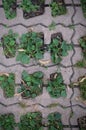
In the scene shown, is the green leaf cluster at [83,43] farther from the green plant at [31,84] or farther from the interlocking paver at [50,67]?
the green plant at [31,84]

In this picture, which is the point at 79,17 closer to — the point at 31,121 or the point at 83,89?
the point at 83,89

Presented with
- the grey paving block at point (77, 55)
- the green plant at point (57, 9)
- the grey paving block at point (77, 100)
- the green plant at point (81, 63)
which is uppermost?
the green plant at point (57, 9)

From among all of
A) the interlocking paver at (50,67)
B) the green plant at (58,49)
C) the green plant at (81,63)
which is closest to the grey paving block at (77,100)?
the interlocking paver at (50,67)

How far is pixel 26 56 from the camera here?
3701 millimetres

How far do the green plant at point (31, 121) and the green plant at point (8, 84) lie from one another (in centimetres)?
24

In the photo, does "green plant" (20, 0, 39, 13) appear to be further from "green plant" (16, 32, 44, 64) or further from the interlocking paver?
"green plant" (16, 32, 44, 64)

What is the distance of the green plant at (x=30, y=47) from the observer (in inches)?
145

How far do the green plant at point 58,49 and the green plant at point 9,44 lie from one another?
0.34 m

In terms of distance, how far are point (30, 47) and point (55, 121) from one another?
706 millimetres

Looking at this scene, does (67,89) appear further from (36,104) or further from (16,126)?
(16,126)

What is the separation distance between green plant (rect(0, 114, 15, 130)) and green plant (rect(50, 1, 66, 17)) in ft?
3.31

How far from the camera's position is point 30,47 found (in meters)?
3.69

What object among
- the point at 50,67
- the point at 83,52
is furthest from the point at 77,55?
the point at 50,67

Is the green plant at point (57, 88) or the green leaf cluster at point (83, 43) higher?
the green leaf cluster at point (83, 43)
